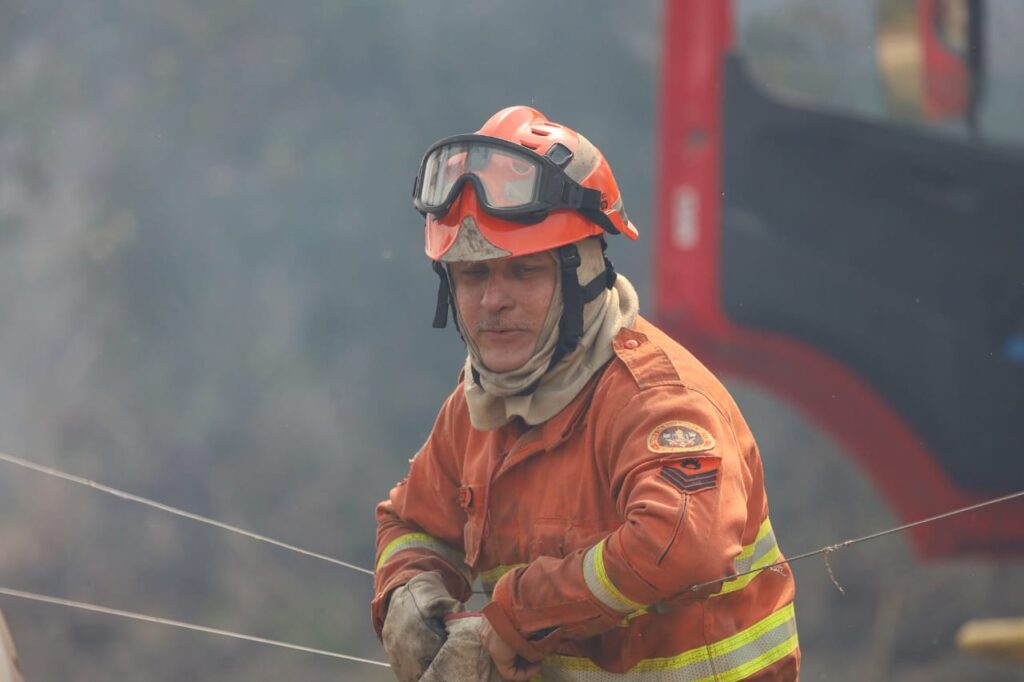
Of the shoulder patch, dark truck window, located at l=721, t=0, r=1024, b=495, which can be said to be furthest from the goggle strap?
dark truck window, located at l=721, t=0, r=1024, b=495

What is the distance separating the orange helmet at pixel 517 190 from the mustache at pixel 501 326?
14 cm

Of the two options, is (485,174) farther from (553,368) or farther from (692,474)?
(692,474)

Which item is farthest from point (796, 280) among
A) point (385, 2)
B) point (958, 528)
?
point (385, 2)

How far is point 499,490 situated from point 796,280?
4.06m

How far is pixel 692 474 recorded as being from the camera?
2400 millimetres

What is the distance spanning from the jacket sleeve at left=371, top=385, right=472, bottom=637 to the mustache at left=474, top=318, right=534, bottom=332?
29 cm

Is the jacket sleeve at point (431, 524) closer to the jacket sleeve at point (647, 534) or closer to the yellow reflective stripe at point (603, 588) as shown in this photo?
the jacket sleeve at point (647, 534)

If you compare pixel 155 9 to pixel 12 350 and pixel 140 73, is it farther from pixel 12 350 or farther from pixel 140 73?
pixel 12 350

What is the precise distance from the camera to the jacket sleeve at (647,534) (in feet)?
7.73

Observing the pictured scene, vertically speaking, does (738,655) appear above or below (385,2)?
below

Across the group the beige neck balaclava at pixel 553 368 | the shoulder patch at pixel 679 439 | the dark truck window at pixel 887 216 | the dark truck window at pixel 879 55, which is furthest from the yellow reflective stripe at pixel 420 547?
the dark truck window at pixel 879 55

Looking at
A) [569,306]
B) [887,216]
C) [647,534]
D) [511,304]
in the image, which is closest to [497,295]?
[511,304]

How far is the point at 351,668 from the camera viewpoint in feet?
24.0

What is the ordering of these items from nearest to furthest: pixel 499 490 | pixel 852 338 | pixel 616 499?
pixel 616 499 < pixel 499 490 < pixel 852 338
